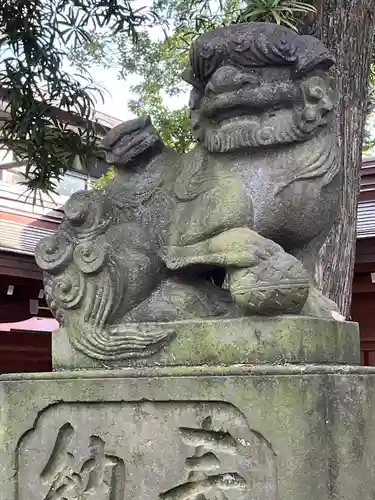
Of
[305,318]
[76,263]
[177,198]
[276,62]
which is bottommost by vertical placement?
[305,318]

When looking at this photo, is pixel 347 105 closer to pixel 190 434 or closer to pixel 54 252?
pixel 54 252

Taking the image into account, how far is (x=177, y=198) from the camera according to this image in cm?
229

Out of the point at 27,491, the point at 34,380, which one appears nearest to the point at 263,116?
the point at 34,380

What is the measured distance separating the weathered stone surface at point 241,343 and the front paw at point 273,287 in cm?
3

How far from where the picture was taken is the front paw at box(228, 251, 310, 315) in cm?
196

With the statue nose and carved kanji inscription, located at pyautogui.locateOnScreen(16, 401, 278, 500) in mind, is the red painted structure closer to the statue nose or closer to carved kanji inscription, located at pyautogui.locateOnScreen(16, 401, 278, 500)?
the statue nose

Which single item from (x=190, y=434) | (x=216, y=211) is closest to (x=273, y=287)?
(x=216, y=211)

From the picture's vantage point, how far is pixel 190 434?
2.00 m

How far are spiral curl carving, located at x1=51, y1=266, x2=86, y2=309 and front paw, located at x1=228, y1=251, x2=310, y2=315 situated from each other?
18.9 inches

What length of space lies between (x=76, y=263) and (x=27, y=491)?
65 cm

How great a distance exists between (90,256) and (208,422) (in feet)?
1.94

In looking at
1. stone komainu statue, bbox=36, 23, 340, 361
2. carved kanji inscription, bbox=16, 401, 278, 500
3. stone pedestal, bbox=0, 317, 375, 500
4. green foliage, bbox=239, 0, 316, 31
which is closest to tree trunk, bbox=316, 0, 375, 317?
green foliage, bbox=239, 0, 316, 31

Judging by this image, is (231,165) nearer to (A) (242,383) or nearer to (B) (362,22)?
(A) (242,383)

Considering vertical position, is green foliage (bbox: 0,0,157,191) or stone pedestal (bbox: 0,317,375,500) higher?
green foliage (bbox: 0,0,157,191)
